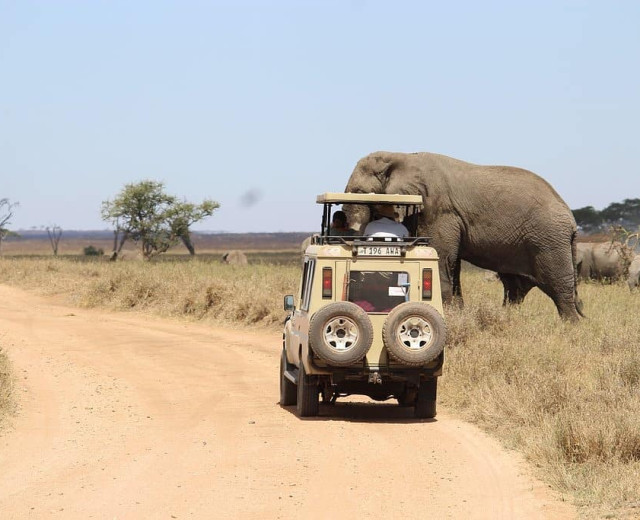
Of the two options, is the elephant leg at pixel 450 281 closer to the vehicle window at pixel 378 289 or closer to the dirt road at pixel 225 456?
the dirt road at pixel 225 456

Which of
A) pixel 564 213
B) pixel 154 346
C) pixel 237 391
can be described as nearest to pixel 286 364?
pixel 237 391

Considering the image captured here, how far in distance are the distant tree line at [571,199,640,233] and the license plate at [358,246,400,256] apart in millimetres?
70344

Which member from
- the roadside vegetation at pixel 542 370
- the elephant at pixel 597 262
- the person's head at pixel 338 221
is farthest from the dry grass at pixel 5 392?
the elephant at pixel 597 262

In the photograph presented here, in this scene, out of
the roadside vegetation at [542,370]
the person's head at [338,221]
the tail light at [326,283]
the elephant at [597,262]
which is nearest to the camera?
the roadside vegetation at [542,370]

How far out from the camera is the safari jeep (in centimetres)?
1085

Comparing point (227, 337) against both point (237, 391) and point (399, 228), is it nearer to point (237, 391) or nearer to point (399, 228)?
point (237, 391)

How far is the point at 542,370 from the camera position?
12695 mm

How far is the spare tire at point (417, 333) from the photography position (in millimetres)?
10844

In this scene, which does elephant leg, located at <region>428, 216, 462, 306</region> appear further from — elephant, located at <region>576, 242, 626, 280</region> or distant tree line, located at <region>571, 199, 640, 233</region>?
distant tree line, located at <region>571, 199, 640, 233</region>

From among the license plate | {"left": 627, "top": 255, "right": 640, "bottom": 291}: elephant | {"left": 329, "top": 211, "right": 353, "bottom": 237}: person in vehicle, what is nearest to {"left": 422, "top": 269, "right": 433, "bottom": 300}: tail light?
the license plate

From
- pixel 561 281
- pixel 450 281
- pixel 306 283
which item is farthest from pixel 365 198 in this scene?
pixel 561 281

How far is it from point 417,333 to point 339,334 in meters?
0.79

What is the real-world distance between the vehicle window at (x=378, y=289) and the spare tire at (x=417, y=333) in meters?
0.43

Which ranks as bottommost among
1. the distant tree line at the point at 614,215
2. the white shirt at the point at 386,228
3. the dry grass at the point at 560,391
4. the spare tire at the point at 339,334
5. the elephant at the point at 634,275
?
the dry grass at the point at 560,391
